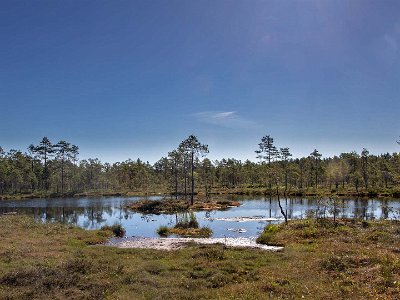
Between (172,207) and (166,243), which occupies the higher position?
(166,243)

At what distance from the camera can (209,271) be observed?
2492 centimetres

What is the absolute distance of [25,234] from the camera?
44.2 metres

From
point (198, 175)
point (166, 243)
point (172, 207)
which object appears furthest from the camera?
point (198, 175)

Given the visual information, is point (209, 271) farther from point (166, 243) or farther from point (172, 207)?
point (172, 207)

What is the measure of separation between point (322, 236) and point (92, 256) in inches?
946

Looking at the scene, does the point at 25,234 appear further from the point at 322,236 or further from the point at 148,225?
the point at 322,236

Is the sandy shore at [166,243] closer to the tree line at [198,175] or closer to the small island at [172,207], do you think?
the small island at [172,207]

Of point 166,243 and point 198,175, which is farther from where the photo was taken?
point 198,175

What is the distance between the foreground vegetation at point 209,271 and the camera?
20.1 metres

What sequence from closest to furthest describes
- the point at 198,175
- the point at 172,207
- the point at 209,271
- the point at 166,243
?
the point at 209,271 < the point at 166,243 < the point at 172,207 < the point at 198,175

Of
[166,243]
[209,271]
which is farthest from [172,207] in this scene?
[209,271]

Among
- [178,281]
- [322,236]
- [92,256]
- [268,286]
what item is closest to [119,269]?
[178,281]

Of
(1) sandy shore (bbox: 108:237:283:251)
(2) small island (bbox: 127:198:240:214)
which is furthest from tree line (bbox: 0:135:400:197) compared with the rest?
(1) sandy shore (bbox: 108:237:283:251)

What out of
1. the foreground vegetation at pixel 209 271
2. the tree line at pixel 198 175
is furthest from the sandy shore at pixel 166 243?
the tree line at pixel 198 175
